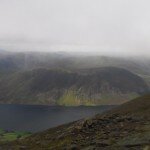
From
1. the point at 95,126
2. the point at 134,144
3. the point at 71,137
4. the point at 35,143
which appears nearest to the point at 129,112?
the point at 95,126

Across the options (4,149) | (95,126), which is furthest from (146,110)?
(4,149)

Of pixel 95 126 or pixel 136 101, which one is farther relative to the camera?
pixel 136 101

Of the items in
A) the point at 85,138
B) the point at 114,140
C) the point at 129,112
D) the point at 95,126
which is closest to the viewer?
the point at 114,140

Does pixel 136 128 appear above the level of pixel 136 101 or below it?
below

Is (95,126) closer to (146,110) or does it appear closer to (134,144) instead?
(146,110)

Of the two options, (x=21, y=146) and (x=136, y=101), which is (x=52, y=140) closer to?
(x=21, y=146)

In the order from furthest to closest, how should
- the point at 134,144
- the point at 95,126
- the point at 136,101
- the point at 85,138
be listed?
the point at 136,101, the point at 95,126, the point at 85,138, the point at 134,144
